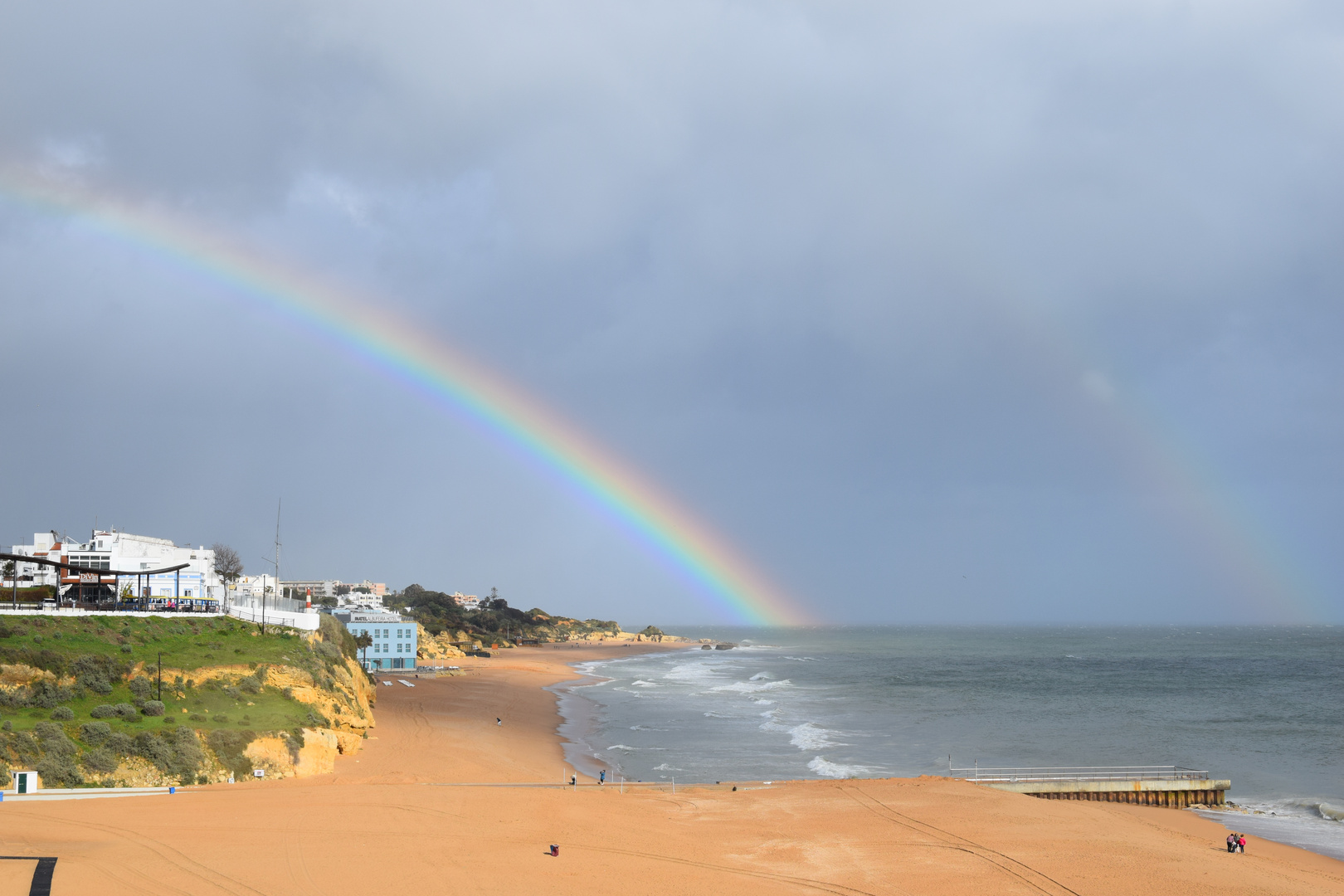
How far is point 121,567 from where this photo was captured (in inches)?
3300

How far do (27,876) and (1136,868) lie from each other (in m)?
31.7

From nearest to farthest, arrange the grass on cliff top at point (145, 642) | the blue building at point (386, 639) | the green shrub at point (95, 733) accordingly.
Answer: the green shrub at point (95, 733) < the grass on cliff top at point (145, 642) < the blue building at point (386, 639)

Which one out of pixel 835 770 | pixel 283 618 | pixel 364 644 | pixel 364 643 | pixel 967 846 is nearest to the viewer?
pixel 967 846

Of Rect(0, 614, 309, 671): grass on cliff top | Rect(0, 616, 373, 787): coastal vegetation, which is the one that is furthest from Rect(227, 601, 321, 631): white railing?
Rect(0, 616, 373, 787): coastal vegetation

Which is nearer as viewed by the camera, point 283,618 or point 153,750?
point 153,750

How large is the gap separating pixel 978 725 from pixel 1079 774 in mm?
23215

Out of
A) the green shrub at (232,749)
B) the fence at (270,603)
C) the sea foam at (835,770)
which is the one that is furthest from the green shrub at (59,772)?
the fence at (270,603)

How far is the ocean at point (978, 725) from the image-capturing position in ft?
150

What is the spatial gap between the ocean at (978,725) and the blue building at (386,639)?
61.0ft

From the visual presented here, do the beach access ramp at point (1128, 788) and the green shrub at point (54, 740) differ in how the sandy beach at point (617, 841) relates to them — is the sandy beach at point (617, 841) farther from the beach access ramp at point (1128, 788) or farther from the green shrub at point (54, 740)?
the green shrub at point (54, 740)

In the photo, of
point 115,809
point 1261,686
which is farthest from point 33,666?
point 1261,686

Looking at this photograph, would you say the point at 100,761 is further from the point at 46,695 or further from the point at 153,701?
the point at 46,695

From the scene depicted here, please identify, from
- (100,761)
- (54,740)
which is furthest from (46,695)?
(100,761)

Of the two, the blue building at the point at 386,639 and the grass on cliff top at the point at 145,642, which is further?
the blue building at the point at 386,639
